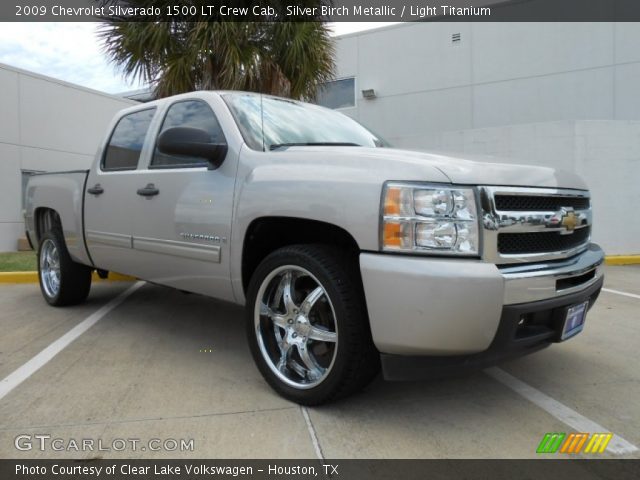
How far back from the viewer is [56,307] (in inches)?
212

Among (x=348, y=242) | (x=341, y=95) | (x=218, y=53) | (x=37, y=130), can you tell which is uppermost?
(x=341, y=95)

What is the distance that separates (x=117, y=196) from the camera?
425 centimetres

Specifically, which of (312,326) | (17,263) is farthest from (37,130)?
(312,326)

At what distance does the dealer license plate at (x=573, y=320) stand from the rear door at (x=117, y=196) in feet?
10.2

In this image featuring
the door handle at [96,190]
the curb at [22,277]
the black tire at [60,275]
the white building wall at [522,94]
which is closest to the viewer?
the door handle at [96,190]

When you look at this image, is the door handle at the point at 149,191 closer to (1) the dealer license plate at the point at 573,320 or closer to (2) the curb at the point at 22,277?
(1) the dealer license plate at the point at 573,320

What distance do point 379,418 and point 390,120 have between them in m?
11.8

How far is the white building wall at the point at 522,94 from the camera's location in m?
9.59

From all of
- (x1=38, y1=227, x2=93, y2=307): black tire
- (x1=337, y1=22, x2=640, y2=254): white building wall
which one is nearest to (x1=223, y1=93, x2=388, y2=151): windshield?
(x1=38, y1=227, x2=93, y2=307): black tire

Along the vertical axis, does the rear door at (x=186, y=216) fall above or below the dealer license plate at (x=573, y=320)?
above

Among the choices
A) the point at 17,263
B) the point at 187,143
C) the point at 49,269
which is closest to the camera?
the point at 187,143

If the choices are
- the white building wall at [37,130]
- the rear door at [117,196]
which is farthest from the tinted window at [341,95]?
the rear door at [117,196]

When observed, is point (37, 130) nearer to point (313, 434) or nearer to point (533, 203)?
point (313, 434)

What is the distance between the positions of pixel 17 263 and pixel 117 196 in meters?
5.28
